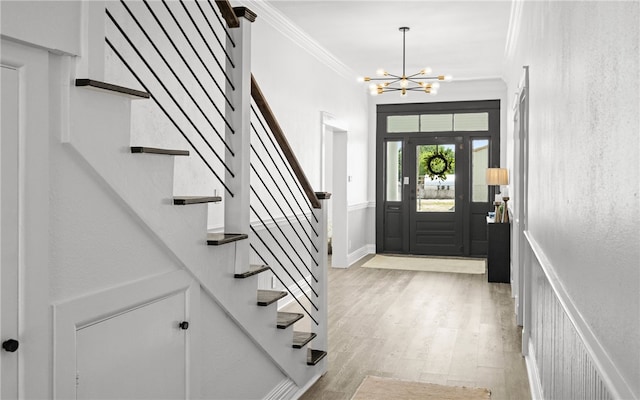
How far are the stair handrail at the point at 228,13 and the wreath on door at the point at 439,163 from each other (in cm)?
746

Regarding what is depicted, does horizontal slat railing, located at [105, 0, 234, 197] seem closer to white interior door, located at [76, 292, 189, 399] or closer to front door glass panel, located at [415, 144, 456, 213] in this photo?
white interior door, located at [76, 292, 189, 399]

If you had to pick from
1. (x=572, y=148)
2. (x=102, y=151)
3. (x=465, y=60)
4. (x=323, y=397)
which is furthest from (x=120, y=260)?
(x=465, y=60)

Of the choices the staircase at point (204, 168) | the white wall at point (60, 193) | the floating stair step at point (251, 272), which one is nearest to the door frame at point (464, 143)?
the staircase at point (204, 168)

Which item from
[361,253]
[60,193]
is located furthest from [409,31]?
[60,193]

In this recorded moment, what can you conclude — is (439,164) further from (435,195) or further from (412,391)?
(412,391)

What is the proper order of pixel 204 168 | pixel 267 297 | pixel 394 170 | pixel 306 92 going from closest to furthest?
1. pixel 267 297
2. pixel 204 168
3. pixel 306 92
4. pixel 394 170

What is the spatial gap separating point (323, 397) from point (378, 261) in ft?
19.1

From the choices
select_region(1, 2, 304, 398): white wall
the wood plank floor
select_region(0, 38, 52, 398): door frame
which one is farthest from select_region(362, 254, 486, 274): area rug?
select_region(0, 38, 52, 398): door frame

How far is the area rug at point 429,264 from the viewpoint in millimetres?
8625

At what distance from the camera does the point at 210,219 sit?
4.63 m

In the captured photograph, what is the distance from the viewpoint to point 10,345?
178 cm

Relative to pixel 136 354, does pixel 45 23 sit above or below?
above

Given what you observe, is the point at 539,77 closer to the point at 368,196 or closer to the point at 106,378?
the point at 106,378

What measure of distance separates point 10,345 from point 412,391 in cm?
256
